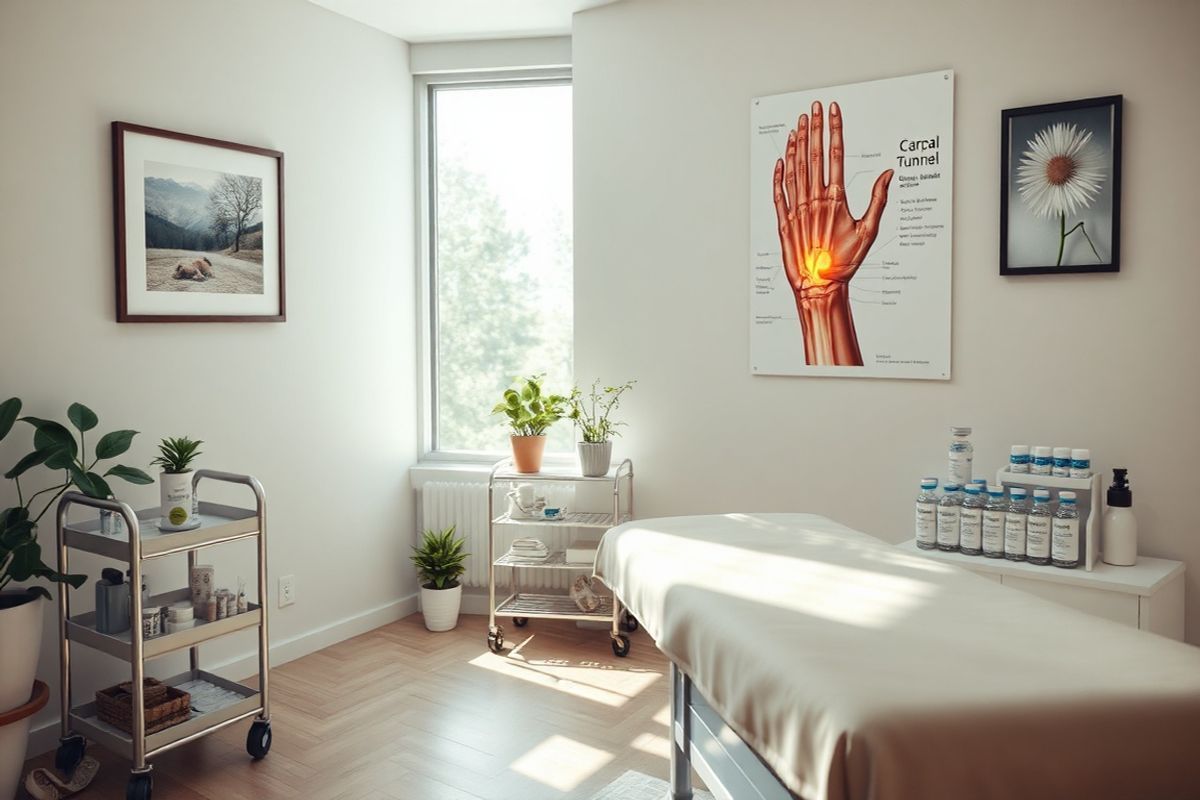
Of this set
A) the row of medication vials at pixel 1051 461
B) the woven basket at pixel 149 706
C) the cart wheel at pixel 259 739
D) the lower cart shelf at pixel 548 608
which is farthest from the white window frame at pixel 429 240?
the row of medication vials at pixel 1051 461

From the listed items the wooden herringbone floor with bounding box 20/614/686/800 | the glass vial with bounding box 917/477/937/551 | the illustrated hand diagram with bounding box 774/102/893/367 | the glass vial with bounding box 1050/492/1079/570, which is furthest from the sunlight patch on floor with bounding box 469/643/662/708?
the glass vial with bounding box 1050/492/1079/570

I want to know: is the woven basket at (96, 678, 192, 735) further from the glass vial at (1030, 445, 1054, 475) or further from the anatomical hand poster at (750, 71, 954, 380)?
the glass vial at (1030, 445, 1054, 475)

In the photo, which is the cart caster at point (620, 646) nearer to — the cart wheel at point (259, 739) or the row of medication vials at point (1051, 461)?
the cart wheel at point (259, 739)

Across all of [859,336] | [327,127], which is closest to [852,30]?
[859,336]

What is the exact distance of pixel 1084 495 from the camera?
8.82 ft

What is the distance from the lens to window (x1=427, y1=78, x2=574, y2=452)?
164 inches

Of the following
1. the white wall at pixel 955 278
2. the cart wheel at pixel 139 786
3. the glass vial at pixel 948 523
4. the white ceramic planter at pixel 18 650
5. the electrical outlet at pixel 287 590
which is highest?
the white wall at pixel 955 278

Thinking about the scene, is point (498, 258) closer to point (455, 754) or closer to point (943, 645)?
point (455, 754)

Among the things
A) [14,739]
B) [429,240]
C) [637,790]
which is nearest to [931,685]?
[637,790]

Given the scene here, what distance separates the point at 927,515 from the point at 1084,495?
44 centimetres

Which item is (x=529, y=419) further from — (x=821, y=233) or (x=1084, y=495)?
(x=1084, y=495)

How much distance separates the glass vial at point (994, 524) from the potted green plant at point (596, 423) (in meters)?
1.44

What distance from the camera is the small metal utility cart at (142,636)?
2457mm

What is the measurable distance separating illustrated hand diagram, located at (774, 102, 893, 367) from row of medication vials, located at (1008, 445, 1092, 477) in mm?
Result: 684
